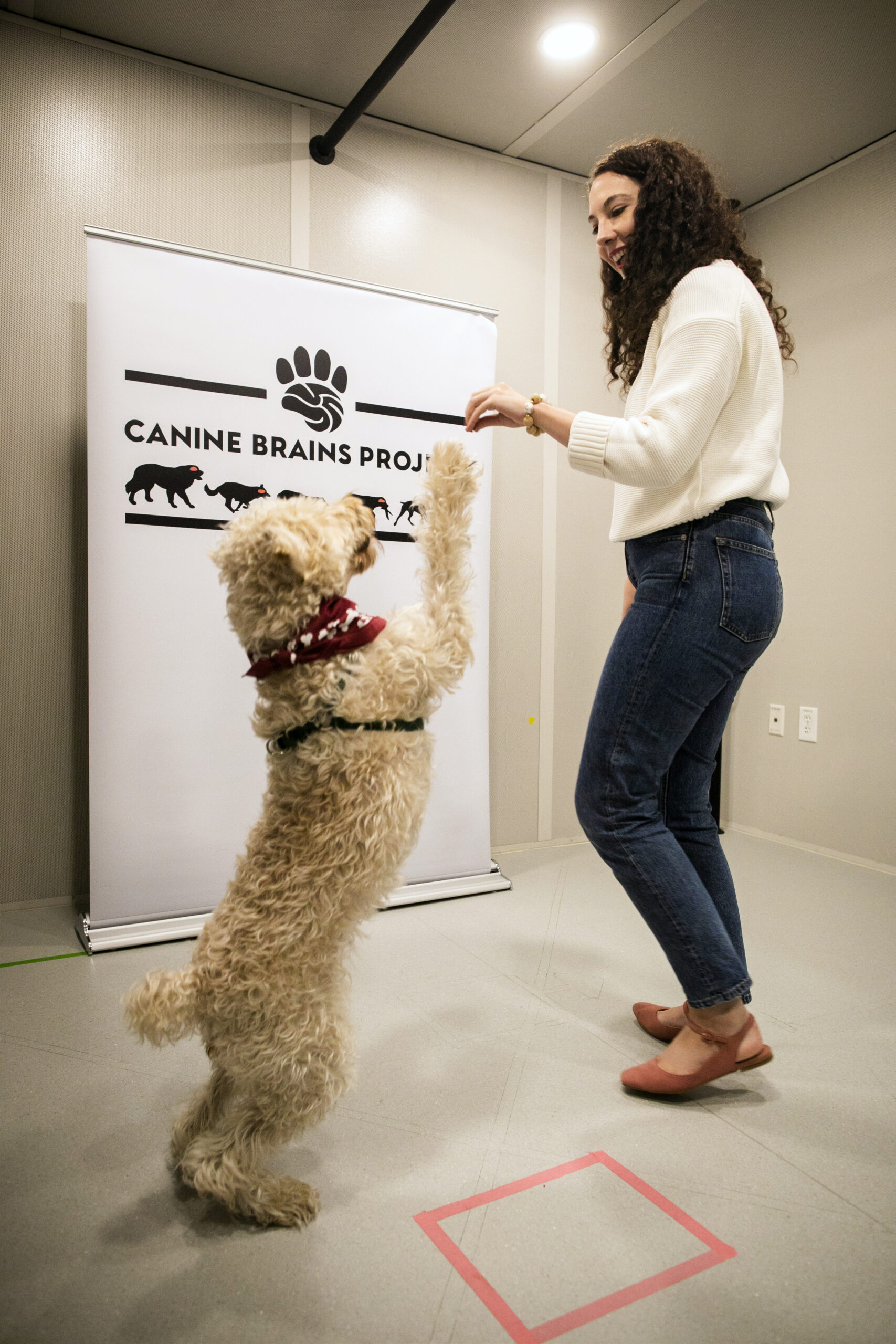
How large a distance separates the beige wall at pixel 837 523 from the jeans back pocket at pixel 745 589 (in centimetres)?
192

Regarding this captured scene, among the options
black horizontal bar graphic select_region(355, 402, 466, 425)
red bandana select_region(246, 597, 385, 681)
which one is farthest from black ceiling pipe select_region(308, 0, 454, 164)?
red bandana select_region(246, 597, 385, 681)

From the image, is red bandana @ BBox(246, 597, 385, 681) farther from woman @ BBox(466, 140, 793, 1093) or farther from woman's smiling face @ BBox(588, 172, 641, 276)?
woman's smiling face @ BBox(588, 172, 641, 276)

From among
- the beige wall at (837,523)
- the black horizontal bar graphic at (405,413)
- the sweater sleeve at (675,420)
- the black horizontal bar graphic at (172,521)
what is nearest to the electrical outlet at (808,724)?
the beige wall at (837,523)

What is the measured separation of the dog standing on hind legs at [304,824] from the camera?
42.4 inches

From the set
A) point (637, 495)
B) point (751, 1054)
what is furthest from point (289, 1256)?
point (637, 495)

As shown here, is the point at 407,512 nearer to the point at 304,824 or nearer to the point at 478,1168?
the point at 304,824

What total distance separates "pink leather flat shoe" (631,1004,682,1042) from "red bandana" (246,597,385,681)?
1128mm

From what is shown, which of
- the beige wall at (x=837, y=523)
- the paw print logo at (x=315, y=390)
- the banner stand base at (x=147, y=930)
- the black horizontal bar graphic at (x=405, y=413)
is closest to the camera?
the banner stand base at (x=147, y=930)

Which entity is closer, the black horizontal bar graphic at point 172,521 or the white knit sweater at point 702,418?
the white knit sweater at point 702,418

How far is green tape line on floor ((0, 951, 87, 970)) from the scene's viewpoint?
6.88 feet

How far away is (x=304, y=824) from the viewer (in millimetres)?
1130

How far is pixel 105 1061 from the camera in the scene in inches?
64.3

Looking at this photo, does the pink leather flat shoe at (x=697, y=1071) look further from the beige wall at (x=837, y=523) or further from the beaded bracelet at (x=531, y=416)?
the beige wall at (x=837, y=523)

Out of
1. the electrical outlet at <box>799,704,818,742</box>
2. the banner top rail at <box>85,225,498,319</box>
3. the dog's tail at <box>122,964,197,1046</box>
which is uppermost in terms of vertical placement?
the banner top rail at <box>85,225,498,319</box>
